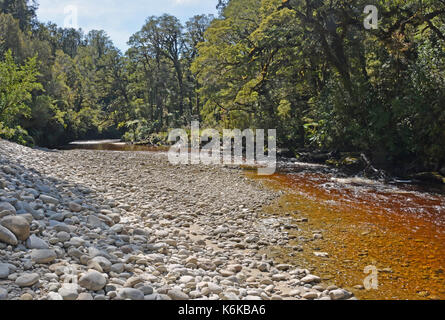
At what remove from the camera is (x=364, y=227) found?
5441 millimetres

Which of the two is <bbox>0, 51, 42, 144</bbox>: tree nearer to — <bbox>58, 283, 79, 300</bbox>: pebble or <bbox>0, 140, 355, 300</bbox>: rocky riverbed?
<bbox>0, 140, 355, 300</bbox>: rocky riverbed

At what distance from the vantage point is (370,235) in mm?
5020

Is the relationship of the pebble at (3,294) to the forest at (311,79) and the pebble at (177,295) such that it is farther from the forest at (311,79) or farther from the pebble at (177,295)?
the forest at (311,79)

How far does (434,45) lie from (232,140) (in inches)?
493

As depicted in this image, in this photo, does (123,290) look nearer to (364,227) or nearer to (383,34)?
(364,227)

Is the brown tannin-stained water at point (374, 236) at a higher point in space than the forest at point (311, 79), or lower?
lower

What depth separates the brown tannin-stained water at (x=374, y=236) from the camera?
3.49 m

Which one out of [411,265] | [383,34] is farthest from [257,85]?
[411,265]

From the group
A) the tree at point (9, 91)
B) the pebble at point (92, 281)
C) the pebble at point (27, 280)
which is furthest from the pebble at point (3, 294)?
the tree at point (9, 91)

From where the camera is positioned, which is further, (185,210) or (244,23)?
(244,23)

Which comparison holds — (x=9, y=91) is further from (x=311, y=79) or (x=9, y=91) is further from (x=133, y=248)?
(x=311, y=79)

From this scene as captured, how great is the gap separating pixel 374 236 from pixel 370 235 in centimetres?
6

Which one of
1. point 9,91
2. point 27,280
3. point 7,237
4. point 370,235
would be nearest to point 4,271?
point 27,280

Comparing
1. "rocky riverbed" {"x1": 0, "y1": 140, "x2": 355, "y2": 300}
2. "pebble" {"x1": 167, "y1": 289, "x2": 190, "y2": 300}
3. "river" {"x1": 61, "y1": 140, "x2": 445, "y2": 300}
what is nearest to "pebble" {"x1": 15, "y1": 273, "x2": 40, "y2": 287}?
"rocky riverbed" {"x1": 0, "y1": 140, "x2": 355, "y2": 300}
